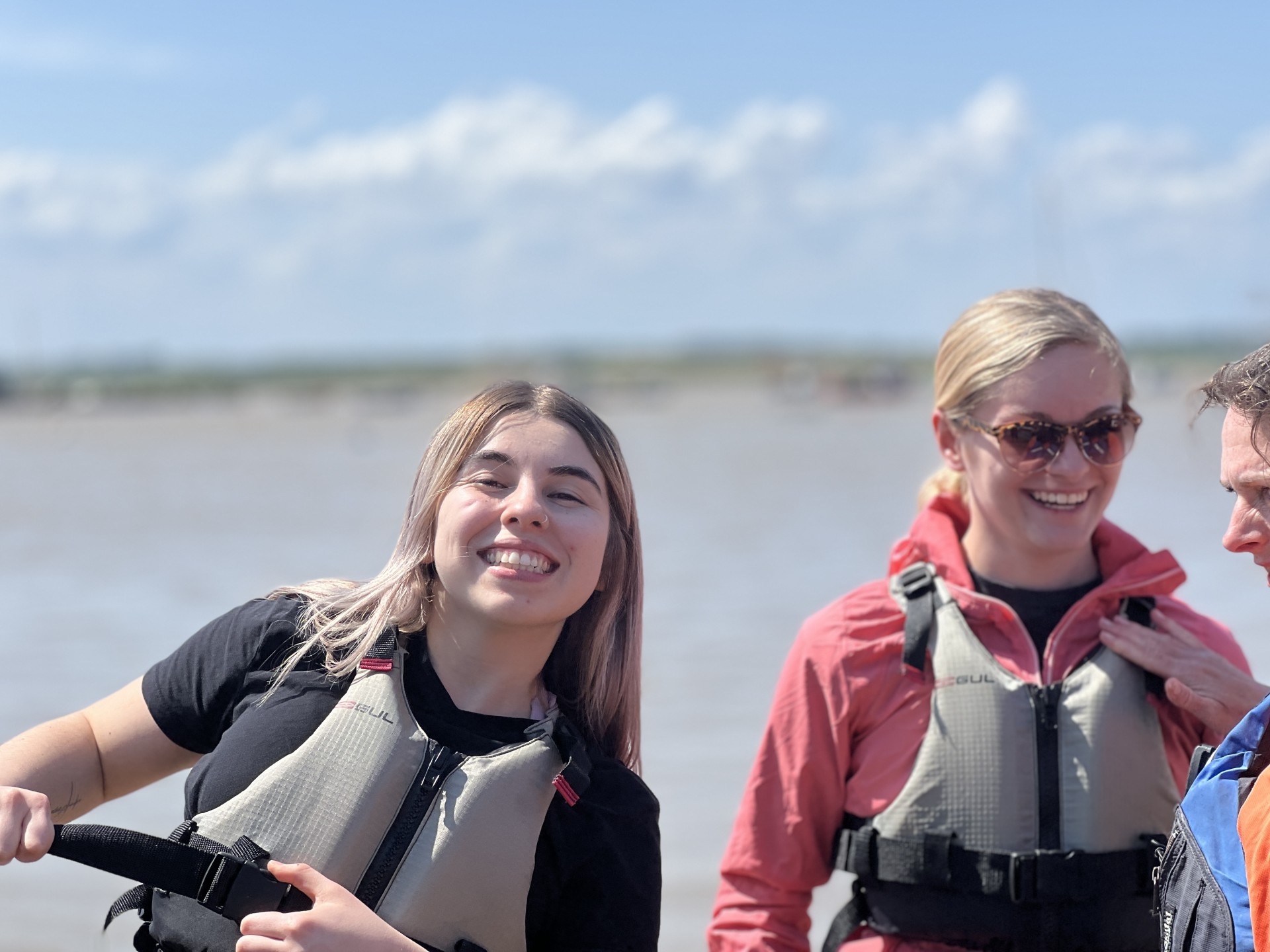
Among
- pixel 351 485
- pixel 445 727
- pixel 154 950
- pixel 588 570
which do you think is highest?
pixel 351 485

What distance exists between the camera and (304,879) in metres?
2.37

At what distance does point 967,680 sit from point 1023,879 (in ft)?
1.44

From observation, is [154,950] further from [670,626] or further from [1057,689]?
[670,626]

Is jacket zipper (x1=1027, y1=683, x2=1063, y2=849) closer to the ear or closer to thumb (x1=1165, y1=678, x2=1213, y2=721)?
thumb (x1=1165, y1=678, x2=1213, y2=721)

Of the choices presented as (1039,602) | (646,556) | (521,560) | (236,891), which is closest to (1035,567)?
(1039,602)

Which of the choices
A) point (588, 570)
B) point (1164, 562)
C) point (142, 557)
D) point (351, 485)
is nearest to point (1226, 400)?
point (1164, 562)

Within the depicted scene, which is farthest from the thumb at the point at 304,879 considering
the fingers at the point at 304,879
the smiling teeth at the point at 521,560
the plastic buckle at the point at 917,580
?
the plastic buckle at the point at 917,580

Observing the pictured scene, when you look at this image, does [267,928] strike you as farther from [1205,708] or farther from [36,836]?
[1205,708]

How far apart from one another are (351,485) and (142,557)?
7968mm

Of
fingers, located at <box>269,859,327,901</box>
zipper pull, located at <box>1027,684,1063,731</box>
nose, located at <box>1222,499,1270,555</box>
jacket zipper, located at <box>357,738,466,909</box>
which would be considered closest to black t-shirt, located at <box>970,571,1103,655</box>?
zipper pull, located at <box>1027,684,1063,731</box>

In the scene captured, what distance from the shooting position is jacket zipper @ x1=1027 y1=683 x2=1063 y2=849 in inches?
116

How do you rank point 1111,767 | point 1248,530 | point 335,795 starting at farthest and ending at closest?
1. point 1111,767
2. point 335,795
3. point 1248,530

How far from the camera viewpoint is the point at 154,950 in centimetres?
250

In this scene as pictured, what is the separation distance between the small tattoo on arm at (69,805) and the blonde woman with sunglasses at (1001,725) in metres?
1.38
